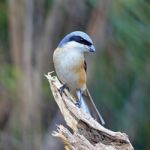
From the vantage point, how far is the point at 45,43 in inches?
337

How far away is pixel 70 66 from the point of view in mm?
5613

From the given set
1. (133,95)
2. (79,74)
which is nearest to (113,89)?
(133,95)

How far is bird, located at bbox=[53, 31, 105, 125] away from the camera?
17.8ft

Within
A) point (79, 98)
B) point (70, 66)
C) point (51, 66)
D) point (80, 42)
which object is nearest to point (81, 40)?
point (80, 42)

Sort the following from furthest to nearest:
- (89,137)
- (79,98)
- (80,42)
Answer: (79,98) < (80,42) < (89,137)

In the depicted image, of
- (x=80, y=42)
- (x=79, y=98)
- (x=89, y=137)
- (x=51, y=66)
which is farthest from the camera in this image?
(x=51, y=66)

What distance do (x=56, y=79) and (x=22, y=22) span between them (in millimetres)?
2849

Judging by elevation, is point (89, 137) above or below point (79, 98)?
below

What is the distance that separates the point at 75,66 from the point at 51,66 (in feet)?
10.3

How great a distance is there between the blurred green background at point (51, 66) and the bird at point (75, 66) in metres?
1.99

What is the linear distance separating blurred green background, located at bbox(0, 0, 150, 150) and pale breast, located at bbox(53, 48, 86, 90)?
1979mm

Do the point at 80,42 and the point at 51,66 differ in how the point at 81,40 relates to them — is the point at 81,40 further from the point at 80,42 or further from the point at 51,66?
the point at 51,66

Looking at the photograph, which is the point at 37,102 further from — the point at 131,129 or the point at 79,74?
the point at 79,74

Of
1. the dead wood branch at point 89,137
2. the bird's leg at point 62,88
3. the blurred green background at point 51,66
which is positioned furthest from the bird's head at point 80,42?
the blurred green background at point 51,66
